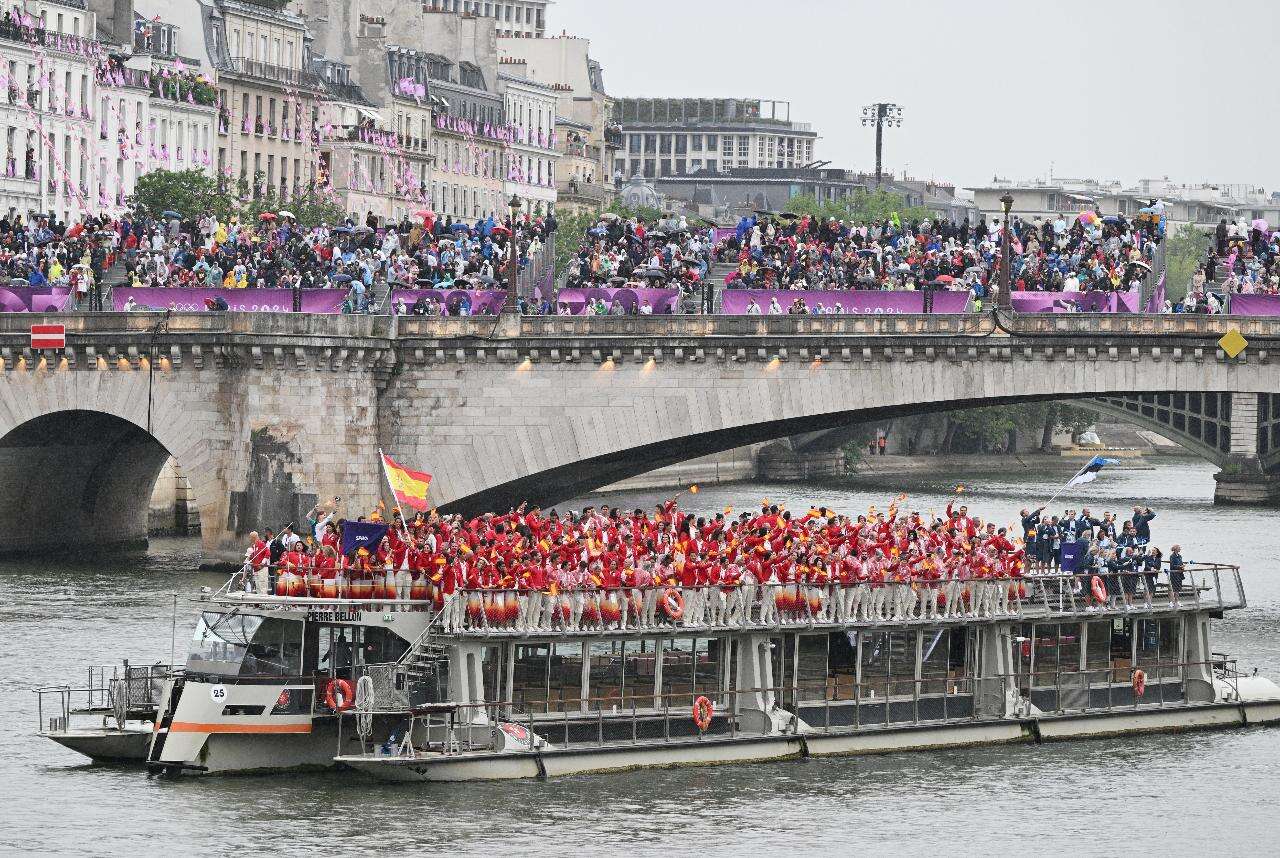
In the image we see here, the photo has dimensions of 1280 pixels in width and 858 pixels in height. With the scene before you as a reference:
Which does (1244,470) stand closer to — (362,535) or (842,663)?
(842,663)

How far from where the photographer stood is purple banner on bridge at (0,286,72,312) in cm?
8044

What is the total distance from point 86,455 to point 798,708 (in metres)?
36.8

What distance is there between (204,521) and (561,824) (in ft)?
102

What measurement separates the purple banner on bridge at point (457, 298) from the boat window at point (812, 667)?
25341mm

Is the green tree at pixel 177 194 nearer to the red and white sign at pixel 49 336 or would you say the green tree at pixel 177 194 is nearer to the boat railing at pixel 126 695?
the red and white sign at pixel 49 336

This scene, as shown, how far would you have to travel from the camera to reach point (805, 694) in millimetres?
54938

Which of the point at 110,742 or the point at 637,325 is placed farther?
the point at 637,325

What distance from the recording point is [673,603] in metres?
52.4

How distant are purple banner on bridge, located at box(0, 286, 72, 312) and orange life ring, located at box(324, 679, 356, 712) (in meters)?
31.9

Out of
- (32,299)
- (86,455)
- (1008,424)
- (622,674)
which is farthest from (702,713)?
(1008,424)

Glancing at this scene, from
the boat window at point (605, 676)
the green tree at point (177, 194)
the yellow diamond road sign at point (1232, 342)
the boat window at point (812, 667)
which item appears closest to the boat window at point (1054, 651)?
the boat window at point (812, 667)

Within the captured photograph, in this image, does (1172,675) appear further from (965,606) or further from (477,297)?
(477,297)

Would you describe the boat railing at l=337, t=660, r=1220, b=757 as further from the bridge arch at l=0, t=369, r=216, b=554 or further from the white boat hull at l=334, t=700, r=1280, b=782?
the bridge arch at l=0, t=369, r=216, b=554

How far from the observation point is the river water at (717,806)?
47.7m
